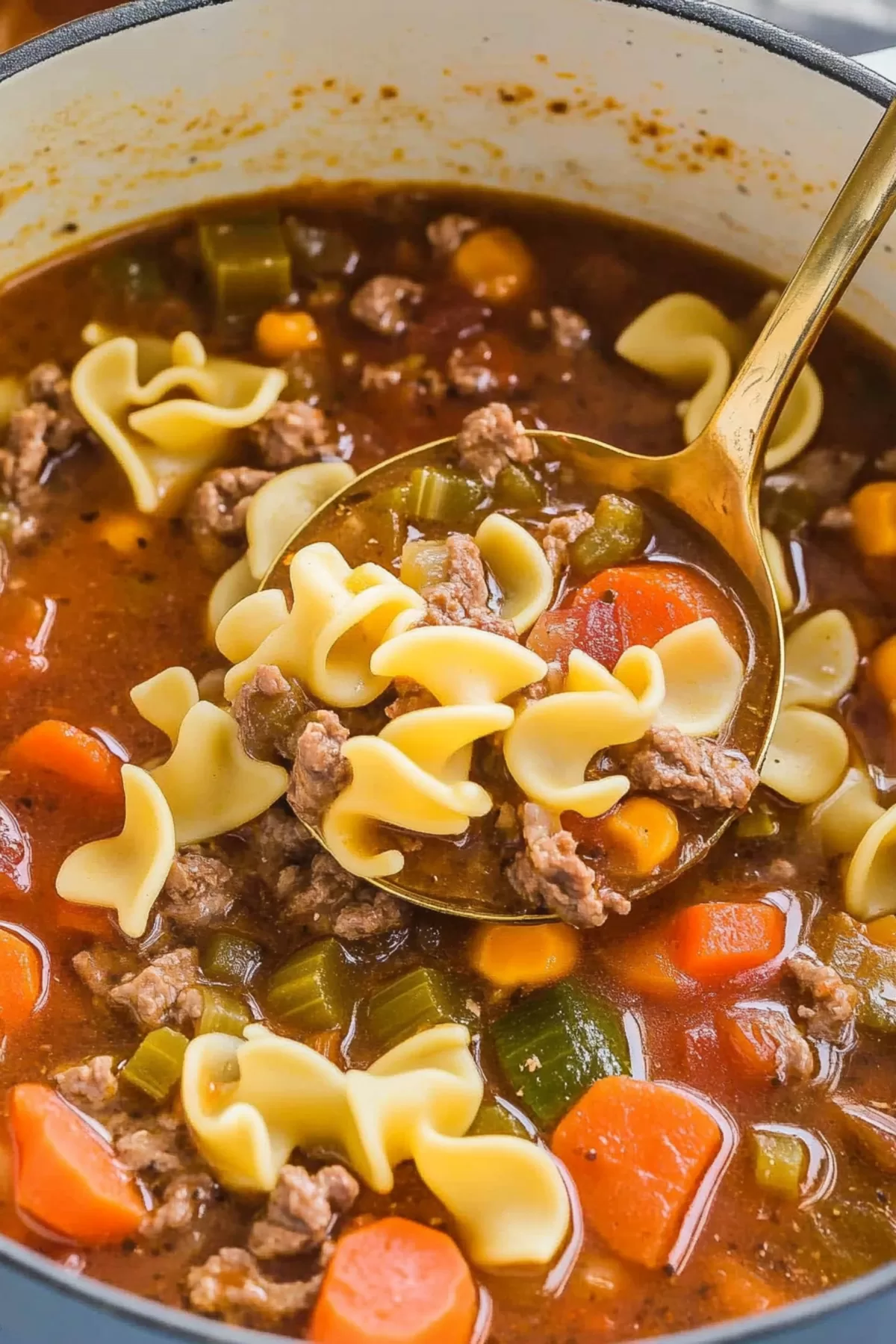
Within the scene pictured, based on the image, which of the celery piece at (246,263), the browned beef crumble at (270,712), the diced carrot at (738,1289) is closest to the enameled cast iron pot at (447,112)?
the celery piece at (246,263)

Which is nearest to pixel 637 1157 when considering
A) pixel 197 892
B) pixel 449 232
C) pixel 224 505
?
pixel 197 892

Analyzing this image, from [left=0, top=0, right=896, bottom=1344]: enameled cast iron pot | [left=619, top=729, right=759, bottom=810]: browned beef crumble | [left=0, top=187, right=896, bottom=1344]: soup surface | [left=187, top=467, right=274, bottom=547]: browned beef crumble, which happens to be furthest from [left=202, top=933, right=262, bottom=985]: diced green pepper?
[left=0, top=0, right=896, bottom=1344]: enameled cast iron pot

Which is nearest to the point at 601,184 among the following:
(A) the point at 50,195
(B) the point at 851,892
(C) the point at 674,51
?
(C) the point at 674,51

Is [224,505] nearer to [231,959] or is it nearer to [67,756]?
[67,756]

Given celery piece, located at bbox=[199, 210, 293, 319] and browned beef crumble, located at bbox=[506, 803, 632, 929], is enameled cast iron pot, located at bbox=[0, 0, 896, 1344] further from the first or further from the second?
browned beef crumble, located at bbox=[506, 803, 632, 929]

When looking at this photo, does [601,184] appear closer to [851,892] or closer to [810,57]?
[810,57]
